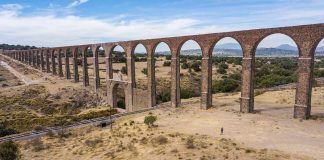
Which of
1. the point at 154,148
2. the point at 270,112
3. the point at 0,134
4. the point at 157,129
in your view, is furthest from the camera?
the point at 270,112

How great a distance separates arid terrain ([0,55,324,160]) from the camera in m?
19.9

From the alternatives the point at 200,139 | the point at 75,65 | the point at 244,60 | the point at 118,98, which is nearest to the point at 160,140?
the point at 200,139

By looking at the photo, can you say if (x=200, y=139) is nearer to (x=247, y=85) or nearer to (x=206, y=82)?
(x=247, y=85)

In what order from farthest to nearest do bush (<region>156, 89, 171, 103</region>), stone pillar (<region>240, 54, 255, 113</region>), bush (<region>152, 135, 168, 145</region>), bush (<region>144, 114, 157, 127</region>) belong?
bush (<region>156, 89, 171, 103</region>) → stone pillar (<region>240, 54, 255, 113</region>) → bush (<region>144, 114, 157, 127</region>) → bush (<region>152, 135, 168, 145</region>)

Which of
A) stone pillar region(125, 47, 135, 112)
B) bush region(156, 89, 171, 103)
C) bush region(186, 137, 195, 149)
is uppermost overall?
stone pillar region(125, 47, 135, 112)

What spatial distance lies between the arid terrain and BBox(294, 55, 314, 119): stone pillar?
90 cm

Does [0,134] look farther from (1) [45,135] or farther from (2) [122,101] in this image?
(2) [122,101]

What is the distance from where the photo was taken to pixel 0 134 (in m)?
28.4

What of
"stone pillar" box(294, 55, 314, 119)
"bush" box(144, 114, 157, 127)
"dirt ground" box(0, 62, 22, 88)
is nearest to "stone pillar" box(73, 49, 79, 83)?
"dirt ground" box(0, 62, 22, 88)

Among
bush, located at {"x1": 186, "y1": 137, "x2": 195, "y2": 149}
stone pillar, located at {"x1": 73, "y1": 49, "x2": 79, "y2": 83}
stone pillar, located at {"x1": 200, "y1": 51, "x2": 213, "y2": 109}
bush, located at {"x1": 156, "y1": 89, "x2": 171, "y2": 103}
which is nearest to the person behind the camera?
bush, located at {"x1": 186, "y1": 137, "x2": 195, "y2": 149}

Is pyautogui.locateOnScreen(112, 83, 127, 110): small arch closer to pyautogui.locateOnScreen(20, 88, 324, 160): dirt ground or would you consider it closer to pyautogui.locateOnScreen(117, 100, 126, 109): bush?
pyautogui.locateOnScreen(117, 100, 126, 109): bush

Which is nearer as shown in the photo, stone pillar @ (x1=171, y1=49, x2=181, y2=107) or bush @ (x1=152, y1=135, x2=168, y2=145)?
bush @ (x1=152, y1=135, x2=168, y2=145)

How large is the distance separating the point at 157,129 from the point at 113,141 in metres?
4.00

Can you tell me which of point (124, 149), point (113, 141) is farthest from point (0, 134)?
point (124, 149)
